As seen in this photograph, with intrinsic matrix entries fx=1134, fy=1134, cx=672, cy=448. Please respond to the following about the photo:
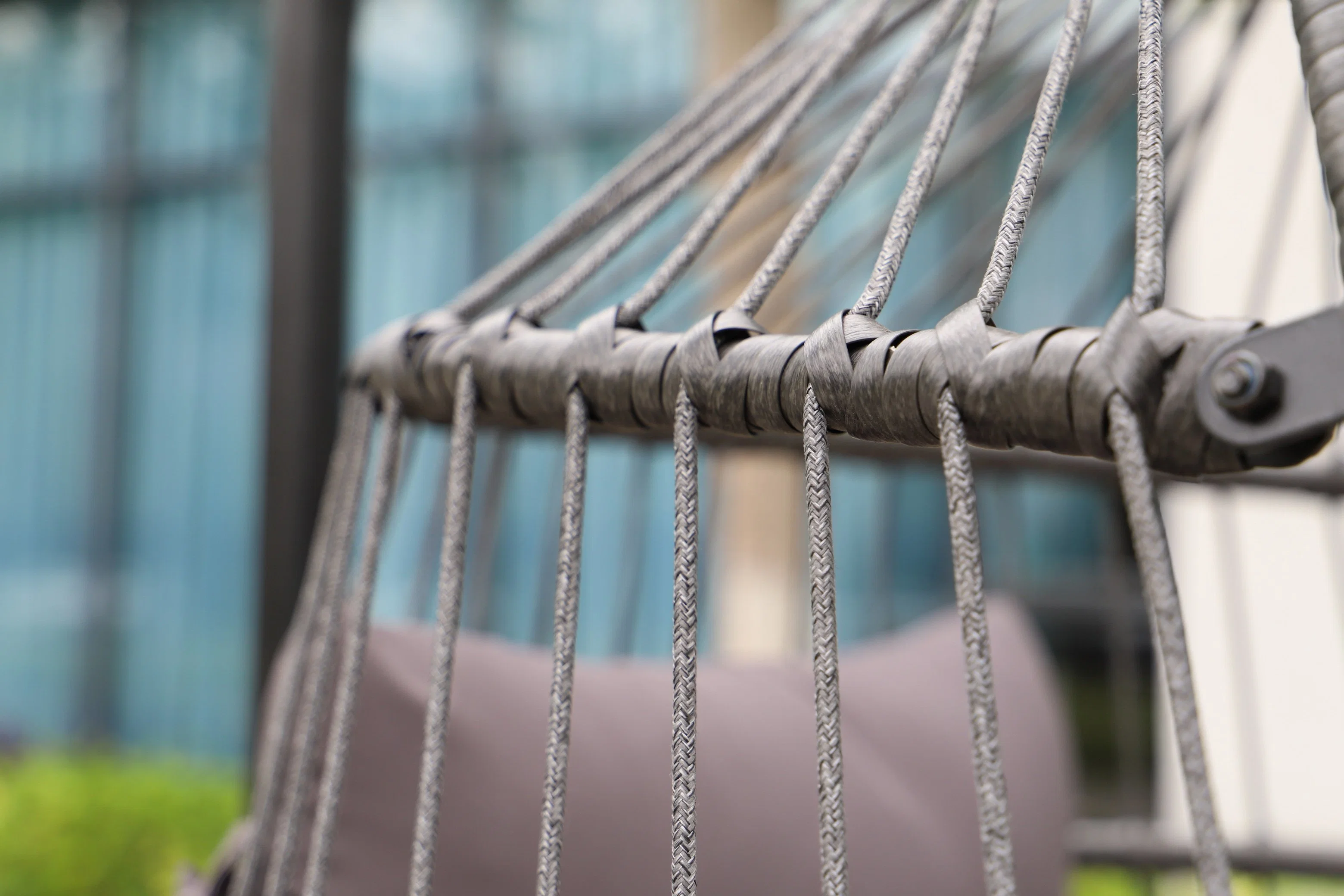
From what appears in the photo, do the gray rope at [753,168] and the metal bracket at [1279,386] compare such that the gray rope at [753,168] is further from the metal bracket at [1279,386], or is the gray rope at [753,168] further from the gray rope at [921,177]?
the metal bracket at [1279,386]

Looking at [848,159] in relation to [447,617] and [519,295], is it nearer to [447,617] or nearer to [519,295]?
[447,617]

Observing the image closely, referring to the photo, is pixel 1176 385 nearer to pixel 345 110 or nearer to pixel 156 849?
pixel 345 110

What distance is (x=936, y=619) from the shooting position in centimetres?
87

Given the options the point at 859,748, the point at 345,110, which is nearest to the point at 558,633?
the point at 859,748

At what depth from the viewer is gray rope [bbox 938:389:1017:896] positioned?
0.23 meters

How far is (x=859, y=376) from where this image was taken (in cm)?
29

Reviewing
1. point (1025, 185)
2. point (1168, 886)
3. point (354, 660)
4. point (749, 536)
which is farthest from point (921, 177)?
point (749, 536)

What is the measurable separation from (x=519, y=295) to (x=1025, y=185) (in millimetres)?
1204

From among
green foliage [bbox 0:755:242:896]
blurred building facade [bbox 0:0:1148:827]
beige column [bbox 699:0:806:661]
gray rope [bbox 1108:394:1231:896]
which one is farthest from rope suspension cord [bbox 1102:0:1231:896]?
green foliage [bbox 0:755:242:896]

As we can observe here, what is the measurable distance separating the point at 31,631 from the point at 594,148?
2.35m

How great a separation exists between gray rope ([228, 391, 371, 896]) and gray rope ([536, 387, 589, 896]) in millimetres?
172

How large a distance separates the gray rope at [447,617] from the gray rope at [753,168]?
0.22ft

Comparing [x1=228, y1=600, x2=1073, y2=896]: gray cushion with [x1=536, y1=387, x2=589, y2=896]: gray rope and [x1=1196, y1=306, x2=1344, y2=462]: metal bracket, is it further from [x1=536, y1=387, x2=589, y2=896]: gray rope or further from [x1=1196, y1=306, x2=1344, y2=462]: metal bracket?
[x1=1196, y1=306, x2=1344, y2=462]: metal bracket

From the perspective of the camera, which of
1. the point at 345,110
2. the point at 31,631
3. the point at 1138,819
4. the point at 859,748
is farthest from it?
the point at 31,631
